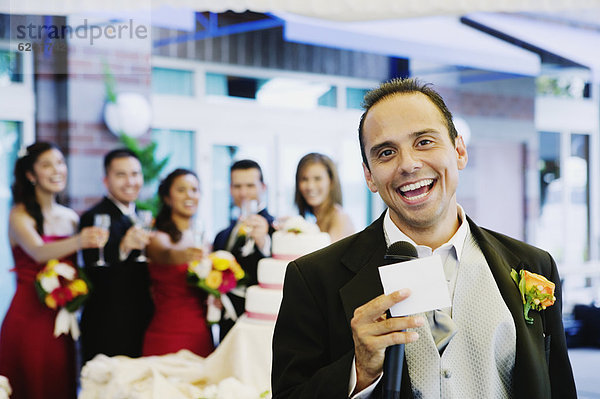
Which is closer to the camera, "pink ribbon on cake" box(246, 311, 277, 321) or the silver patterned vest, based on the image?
the silver patterned vest

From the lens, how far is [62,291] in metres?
3.86

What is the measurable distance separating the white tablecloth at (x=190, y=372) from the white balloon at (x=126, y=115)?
307 cm

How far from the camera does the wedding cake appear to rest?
9.48ft

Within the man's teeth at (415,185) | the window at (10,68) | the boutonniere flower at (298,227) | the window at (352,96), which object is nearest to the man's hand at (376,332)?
the man's teeth at (415,185)

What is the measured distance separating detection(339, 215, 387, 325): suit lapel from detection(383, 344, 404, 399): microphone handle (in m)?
0.22

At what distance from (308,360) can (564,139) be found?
347 inches

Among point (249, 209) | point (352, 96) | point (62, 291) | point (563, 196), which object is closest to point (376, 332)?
point (249, 209)

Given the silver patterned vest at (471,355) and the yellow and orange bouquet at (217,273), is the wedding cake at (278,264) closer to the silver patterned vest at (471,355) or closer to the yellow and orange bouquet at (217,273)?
the yellow and orange bouquet at (217,273)

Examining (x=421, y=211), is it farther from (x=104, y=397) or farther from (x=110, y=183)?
(x=110, y=183)

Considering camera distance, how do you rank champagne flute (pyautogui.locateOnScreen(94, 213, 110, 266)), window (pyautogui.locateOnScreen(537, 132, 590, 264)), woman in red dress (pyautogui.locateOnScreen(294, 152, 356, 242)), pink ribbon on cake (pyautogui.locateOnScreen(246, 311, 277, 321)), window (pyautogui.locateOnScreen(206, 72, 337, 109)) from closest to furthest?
pink ribbon on cake (pyautogui.locateOnScreen(246, 311, 277, 321)) < champagne flute (pyautogui.locateOnScreen(94, 213, 110, 266)) < woman in red dress (pyautogui.locateOnScreen(294, 152, 356, 242)) < window (pyautogui.locateOnScreen(206, 72, 337, 109)) < window (pyautogui.locateOnScreen(537, 132, 590, 264))

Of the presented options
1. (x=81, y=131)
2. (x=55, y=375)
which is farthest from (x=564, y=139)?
(x=55, y=375)

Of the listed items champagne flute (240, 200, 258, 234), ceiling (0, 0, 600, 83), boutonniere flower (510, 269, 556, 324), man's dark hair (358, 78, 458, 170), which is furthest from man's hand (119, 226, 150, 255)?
boutonniere flower (510, 269, 556, 324)

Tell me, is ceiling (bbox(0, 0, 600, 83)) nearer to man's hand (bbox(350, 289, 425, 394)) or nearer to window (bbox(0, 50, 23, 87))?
window (bbox(0, 50, 23, 87))

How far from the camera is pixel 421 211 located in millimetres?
1484
